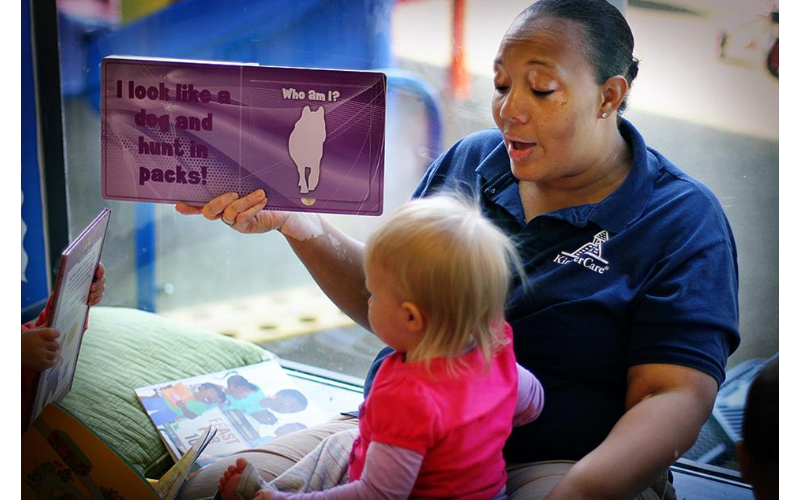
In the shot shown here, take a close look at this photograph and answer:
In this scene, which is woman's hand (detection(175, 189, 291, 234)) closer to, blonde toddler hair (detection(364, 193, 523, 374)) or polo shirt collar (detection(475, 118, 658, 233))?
blonde toddler hair (detection(364, 193, 523, 374))

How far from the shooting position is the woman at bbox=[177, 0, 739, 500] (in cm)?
120

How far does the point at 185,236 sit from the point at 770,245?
4.76 ft

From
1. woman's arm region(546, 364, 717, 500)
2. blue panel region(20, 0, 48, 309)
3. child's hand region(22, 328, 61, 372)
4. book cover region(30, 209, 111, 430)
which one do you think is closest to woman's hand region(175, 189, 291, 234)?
book cover region(30, 209, 111, 430)

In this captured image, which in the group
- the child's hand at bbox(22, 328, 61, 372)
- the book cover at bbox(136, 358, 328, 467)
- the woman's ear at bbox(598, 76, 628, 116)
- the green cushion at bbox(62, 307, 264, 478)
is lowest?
the book cover at bbox(136, 358, 328, 467)

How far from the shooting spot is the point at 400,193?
1841mm

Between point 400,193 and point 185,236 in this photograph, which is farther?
point 185,236

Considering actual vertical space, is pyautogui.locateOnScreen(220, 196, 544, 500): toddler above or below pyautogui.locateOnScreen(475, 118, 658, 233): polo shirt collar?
below

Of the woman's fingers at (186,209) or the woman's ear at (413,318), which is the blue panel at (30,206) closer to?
the woman's fingers at (186,209)

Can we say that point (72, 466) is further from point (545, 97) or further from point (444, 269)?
point (545, 97)

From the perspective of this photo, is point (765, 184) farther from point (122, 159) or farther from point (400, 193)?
point (122, 159)

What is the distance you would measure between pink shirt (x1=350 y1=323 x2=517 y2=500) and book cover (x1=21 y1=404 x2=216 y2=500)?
361 mm

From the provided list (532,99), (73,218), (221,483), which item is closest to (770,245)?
Answer: (532,99)

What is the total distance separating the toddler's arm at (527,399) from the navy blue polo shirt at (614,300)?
0.05 meters

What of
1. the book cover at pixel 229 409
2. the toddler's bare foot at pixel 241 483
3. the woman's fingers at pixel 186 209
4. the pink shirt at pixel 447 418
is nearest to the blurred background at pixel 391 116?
the book cover at pixel 229 409
